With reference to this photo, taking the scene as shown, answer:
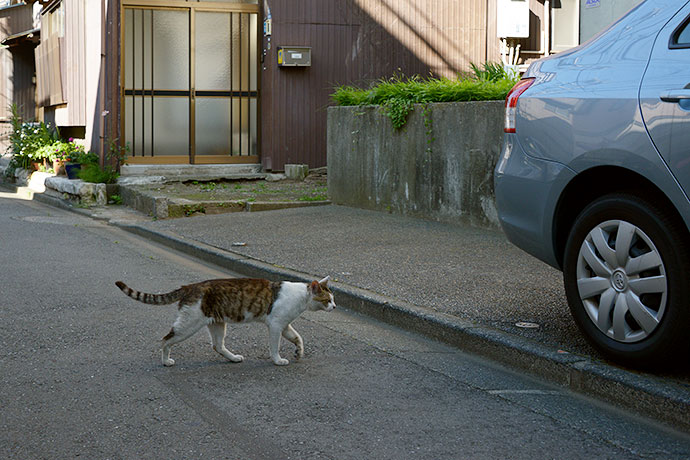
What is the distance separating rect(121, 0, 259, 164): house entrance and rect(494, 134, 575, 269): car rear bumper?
38.4 feet

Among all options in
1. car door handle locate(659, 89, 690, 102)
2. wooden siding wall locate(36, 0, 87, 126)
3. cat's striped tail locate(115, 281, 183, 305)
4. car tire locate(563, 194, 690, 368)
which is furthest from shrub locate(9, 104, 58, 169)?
car door handle locate(659, 89, 690, 102)

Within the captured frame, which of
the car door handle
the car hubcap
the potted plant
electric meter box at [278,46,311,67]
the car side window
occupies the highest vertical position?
electric meter box at [278,46,311,67]

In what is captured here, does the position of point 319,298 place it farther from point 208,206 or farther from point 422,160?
point 208,206

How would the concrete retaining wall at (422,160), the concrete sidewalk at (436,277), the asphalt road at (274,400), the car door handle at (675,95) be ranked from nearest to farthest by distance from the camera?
1. the asphalt road at (274,400)
2. the car door handle at (675,95)
3. the concrete sidewalk at (436,277)
4. the concrete retaining wall at (422,160)

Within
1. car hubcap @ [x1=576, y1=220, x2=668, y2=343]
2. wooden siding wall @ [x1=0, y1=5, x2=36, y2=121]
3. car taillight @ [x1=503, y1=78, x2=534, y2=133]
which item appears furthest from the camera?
wooden siding wall @ [x1=0, y1=5, x2=36, y2=121]

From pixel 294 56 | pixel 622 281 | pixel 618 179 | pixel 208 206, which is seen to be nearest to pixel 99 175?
pixel 208 206

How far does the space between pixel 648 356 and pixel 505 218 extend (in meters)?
1.34

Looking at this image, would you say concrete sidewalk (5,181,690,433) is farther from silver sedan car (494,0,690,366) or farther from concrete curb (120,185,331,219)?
concrete curb (120,185,331,219)

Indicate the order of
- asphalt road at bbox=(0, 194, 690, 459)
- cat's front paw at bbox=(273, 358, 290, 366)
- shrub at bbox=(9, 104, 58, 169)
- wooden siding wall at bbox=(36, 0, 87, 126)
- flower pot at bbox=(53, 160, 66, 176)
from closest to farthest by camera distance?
asphalt road at bbox=(0, 194, 690, 459) < cat's front paw at bbox=(273, 358, 290, 366) < flower pot at bbox=(53, 160, 66, 176) < wooden siding wall at bbox=(36, 0, 87, 126) < shrub at bbox=(9, 104, 58, 169)

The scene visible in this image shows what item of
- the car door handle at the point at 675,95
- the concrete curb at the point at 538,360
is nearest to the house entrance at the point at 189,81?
the concrete curb at the point at 538,360

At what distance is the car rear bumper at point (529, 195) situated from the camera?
4.83 m

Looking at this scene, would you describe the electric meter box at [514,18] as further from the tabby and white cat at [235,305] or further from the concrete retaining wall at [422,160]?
the tabby and white cat at [235,305]

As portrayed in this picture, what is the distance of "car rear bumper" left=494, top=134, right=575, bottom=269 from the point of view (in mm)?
4832

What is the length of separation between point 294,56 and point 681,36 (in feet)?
39.6
